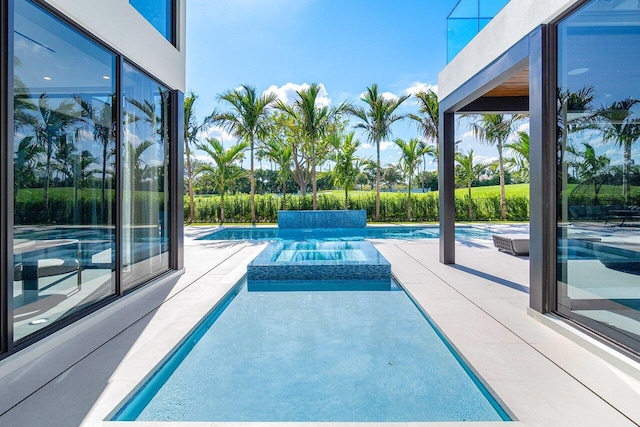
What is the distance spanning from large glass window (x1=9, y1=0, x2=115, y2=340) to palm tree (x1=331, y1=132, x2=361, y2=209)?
1171 cm

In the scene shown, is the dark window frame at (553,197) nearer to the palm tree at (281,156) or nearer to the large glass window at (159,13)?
the large glass window at (159,13)

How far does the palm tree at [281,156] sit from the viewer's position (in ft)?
51.5

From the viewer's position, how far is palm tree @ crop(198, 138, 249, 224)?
15.3 m

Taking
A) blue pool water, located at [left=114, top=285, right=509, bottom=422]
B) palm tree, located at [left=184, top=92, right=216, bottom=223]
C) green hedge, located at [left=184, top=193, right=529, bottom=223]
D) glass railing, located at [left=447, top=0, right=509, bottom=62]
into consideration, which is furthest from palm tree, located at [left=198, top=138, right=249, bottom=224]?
blue pool water, located at [left=114, top=285, right=509, bottom=422]

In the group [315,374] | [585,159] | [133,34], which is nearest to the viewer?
[315,374]

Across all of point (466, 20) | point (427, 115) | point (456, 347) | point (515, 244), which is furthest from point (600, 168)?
point (427, 115)

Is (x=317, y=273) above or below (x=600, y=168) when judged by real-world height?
below

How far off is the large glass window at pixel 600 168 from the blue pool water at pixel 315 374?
141cm

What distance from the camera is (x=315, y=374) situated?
2.75 meters

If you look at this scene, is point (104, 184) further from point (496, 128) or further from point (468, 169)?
point (468, 169)

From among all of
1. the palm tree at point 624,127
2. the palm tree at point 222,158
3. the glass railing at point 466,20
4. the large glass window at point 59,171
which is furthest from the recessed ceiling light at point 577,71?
the palm tree at point 222,158

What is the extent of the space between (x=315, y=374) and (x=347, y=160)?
13.0m

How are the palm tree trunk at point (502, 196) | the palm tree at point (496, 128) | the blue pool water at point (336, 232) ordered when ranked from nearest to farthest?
the blue pool water at point (336, 232) → the palm tree at point (496, 128) → the palm tree trunk at point (502, 196)

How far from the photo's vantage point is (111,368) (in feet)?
8.70
